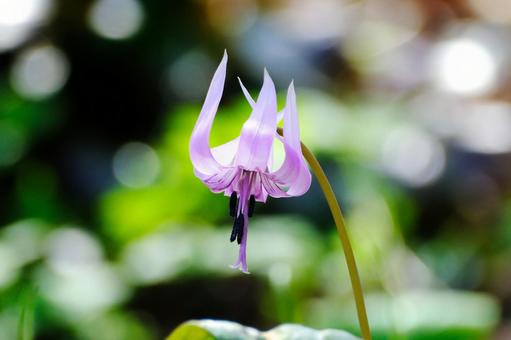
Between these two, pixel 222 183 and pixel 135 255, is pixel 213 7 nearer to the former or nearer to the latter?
pixel 135 255

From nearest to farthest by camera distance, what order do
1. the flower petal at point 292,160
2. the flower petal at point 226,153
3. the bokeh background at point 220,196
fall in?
the flower petal at point 292,160, the flower petal at point 226,153, the bokeh background at point 220,196

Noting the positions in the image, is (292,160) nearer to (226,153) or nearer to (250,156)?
(250,156)

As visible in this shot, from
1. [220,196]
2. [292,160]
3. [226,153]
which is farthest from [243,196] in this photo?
[220,196]

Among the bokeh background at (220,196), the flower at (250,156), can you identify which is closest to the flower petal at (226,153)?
the flower at (250,156)

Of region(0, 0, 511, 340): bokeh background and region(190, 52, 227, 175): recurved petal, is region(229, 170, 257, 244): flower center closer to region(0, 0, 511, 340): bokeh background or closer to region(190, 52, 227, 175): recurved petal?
region(190, 52, 227, 175): recurved petal

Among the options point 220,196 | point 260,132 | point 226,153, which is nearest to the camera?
point 260,132

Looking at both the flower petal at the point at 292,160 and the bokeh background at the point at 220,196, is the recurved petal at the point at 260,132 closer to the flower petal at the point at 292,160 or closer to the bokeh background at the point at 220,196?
the flower petal at the point at 292,160

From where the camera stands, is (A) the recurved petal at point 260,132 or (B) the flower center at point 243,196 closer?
(A) the recurved petal at point 260,132

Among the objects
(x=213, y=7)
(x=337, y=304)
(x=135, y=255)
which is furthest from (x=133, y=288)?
(x=213, y=7)
